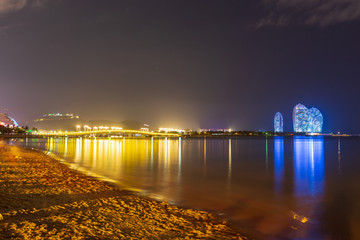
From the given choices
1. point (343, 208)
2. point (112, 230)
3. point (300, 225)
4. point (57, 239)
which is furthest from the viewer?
point (343, 208)

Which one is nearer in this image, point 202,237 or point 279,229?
point 202,237

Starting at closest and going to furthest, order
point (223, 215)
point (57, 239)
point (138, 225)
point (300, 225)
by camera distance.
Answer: point (57, 239)
point (138, 225)
point (300, 225)
point (223, 215)

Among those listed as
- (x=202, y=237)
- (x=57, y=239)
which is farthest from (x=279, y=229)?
(x=57, y=239)

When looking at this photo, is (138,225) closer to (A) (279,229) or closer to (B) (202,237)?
(B) (202,237)

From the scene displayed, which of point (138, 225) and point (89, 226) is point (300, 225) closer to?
point (138, 225)

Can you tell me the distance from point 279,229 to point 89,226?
4.83 metres

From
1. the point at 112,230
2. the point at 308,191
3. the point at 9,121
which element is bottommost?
the point at 308,191

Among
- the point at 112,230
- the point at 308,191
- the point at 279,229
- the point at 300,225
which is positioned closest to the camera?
the point at 112,230

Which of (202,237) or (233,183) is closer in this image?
(202,237)

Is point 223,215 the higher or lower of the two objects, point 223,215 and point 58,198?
the lower

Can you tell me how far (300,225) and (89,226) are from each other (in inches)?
227

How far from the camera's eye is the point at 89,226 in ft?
18.8

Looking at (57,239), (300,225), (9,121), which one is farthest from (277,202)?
(9,121)

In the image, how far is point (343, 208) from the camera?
10.3 m
